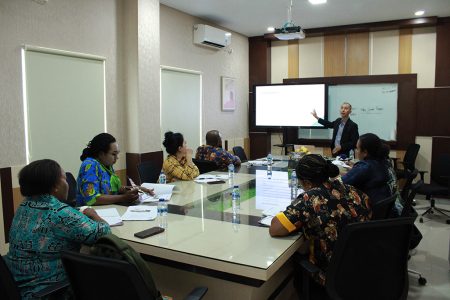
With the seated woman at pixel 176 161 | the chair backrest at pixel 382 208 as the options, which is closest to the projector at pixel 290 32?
the seated woman at pixel 176 161

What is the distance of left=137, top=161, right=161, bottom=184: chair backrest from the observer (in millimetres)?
3744

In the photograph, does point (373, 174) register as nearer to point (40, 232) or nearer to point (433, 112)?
point (40, 232)

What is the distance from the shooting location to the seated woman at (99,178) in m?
2.69

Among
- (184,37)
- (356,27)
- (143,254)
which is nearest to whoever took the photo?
(143,254)

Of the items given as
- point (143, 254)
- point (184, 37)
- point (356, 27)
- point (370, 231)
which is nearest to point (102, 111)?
point (184, 37)

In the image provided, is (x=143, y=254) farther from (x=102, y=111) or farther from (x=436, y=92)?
(x=436, y=92)

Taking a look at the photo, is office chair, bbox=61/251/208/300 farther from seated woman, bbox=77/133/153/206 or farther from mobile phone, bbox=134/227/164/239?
seated woman, bbox=77/133/153/206

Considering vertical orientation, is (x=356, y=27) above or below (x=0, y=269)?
above

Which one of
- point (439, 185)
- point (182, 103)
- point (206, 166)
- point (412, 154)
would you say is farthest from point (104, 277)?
point (412, 154)

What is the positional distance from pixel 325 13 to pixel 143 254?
515 cm

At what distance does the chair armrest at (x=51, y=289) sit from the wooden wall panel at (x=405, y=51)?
645 centimetres

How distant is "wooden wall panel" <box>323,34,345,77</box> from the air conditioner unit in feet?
6.23

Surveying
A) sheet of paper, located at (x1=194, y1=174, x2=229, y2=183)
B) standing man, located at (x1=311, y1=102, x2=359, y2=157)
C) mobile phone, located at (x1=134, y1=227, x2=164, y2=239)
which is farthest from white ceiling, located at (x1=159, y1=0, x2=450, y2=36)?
mobile phone, located at (x1=134, y1=227, x2=164, y2=239)

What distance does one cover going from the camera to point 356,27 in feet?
21.5
